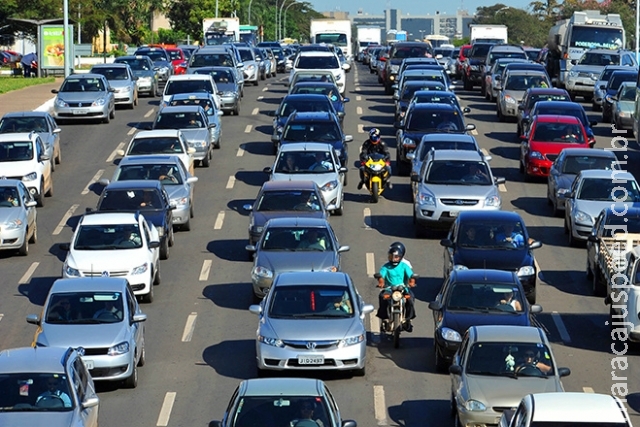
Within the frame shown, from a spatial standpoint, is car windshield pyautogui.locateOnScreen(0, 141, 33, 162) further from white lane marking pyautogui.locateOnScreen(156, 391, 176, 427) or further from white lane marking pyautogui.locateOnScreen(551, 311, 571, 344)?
white lane marking pyautogui.locateOnScreen(156, 391, 176, 427)

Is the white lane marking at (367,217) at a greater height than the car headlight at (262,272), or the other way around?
the car headlight at (262,272)

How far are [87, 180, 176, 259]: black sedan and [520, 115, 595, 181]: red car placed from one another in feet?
37.8

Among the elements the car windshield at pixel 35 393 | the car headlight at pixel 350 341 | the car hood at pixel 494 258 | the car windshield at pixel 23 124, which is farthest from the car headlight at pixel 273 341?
the car windshield at pixel 23 124

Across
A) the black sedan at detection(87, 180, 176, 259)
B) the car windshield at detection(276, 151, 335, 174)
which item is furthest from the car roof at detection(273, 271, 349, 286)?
the car windshield at detection(276, 151, 335, 174)

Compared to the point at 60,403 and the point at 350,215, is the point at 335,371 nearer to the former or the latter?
the point at 60,403

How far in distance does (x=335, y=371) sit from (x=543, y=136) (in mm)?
18385

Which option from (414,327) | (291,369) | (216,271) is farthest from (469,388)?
(216,271)

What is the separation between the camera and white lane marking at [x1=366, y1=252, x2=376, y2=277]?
1080 inches

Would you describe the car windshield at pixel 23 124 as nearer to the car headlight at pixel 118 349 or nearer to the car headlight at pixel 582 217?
the car headlight at pixel 582 217

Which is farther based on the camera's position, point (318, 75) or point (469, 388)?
point (318, 75)

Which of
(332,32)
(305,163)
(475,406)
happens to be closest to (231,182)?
(305,163)

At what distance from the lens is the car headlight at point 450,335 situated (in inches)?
772

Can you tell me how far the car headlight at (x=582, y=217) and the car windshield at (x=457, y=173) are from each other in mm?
2036

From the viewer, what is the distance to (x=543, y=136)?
122 ft
